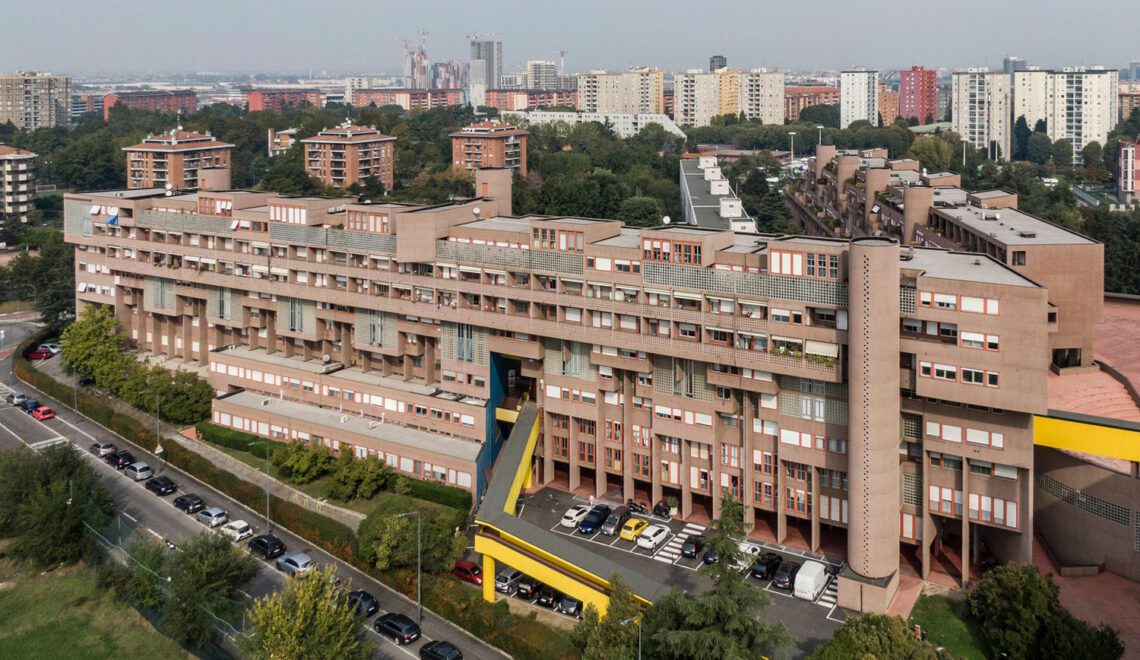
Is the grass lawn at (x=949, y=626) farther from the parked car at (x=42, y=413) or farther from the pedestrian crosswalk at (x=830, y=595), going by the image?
the parked car at (x=42, y=413)

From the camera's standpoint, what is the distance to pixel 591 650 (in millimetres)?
29250

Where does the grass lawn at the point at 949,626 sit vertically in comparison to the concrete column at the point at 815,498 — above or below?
below

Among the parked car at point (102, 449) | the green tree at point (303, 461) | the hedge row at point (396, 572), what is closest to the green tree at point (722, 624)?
the hedge row at point (396, 572)

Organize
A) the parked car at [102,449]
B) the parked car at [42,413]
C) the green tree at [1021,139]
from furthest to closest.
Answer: the green tree at [1021,139] → the parked car at [42,413] → the parked car at [102,449]

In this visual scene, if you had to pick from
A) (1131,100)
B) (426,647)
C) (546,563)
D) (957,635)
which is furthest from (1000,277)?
(1131,100)

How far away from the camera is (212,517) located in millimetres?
43469

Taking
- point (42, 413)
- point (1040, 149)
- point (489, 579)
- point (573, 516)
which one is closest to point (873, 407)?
point (573, 516)

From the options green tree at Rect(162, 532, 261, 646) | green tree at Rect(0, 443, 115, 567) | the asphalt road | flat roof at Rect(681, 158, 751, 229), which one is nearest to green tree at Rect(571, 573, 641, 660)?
the asphalt road

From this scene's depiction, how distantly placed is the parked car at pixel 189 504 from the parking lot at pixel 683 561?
49.3 feet

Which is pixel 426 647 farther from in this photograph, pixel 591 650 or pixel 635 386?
pixel 635 386

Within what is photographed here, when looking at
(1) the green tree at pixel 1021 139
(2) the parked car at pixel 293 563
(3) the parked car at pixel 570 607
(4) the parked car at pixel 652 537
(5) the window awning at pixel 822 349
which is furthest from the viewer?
(1) the green tree at pixel 1021 139

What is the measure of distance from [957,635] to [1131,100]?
192 meters

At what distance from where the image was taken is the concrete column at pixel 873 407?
33594 mm

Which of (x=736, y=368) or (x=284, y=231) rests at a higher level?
(x=284, y=231)
